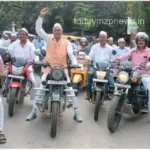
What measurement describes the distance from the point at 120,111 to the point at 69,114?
1.33m

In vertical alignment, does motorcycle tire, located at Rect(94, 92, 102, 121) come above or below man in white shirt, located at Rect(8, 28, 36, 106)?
below

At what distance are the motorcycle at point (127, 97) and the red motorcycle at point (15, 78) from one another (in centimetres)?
186

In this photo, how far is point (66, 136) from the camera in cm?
552

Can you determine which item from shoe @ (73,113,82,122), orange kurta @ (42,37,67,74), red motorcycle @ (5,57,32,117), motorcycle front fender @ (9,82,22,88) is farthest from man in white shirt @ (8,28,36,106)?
shoe @ (73,113,82,122)

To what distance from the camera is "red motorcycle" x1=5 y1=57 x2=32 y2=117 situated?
6215 mm

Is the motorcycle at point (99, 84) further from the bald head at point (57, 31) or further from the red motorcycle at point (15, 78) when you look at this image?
the red motorcycle at point (15, 78)

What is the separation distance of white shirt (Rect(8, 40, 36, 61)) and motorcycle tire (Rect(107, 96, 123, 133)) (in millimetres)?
2341

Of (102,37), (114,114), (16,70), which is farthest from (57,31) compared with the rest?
(114,114)

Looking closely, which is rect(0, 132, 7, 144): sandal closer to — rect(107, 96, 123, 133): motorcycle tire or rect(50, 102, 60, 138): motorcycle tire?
rect(50, 102, 60, 138): motorcycle tire

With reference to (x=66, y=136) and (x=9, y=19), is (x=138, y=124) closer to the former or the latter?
(x=66, y=136)

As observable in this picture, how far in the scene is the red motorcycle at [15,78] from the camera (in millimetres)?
6215

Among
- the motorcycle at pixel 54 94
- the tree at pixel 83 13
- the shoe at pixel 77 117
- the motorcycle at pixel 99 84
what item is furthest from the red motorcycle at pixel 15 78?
the tree at pixel 83 13

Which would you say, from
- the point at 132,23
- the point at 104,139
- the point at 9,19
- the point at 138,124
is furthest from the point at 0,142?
the point at 9,19

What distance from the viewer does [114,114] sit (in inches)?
220
